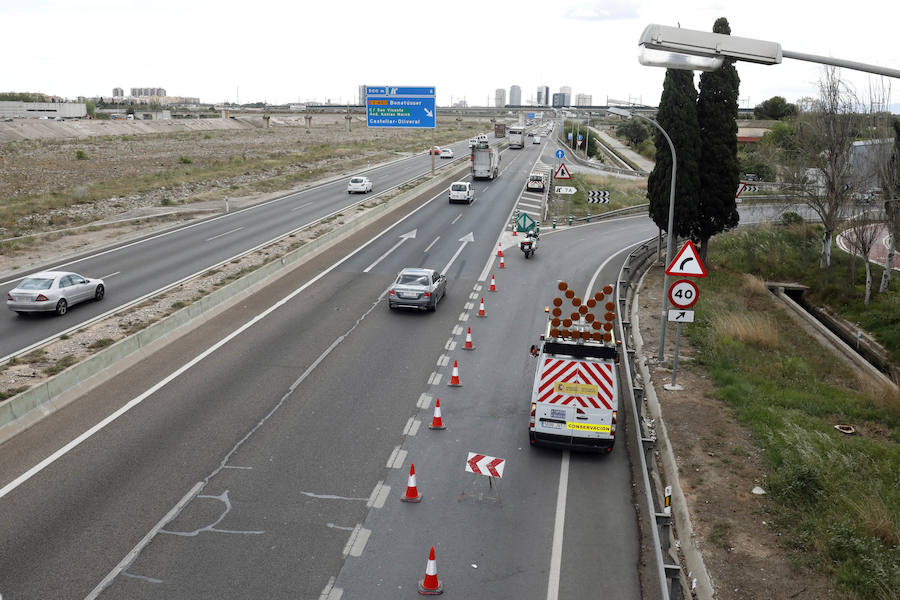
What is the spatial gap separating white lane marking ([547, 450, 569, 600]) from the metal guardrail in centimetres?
137

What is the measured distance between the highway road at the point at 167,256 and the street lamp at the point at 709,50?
18.8m

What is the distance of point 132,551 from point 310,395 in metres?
6.47

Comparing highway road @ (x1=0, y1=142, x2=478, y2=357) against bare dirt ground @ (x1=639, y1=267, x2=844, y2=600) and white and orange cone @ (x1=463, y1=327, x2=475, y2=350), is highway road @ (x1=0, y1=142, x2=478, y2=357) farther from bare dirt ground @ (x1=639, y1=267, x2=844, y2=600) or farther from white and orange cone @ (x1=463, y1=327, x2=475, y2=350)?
bare dirt ground @ (x1=639, y1=267, x2=844, y2=600)

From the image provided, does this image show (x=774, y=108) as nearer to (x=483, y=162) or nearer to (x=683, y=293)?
(x=483, y=162)

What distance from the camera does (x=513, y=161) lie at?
83500mm

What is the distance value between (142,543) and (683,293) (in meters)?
13.1

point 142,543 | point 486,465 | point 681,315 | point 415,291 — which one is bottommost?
point 142,543

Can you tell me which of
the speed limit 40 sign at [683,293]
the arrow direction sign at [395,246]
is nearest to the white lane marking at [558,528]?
the speed limit 40 sign at [683,293]

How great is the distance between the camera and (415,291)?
23.1 m

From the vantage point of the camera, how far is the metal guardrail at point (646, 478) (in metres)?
9.09

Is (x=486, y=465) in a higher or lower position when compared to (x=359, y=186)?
lower

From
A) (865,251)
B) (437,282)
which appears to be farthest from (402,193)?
(865,251)

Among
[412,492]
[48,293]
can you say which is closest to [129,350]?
[48,293]

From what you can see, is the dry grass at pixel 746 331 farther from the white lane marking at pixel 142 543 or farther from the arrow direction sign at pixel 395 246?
the white lane marking at pixel 142 543
